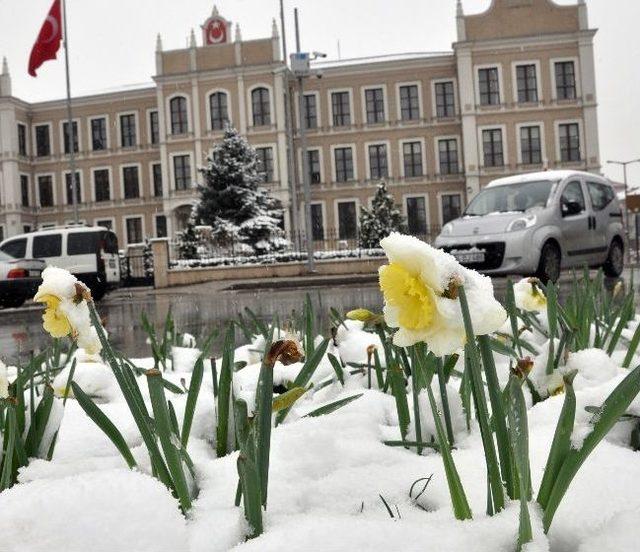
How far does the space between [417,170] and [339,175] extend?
4.34m

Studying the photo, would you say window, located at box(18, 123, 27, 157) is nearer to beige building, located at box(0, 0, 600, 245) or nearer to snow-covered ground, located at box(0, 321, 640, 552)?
beige building, located at box(0, 0, 600, 245)

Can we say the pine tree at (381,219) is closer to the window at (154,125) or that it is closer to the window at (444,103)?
the window at (444,103)

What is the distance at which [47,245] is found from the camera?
16641mm

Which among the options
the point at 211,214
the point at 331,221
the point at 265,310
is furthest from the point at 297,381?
the point at 331,221

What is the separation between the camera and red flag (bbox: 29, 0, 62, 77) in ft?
84.0

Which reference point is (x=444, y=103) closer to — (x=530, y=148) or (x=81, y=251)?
(x=530, y=148)

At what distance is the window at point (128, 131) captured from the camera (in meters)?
40.4

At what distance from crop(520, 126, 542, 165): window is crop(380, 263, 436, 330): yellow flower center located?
36.9m

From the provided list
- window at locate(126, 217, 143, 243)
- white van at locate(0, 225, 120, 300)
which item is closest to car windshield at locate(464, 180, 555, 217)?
white van at locate(0, 225, 120, 300)

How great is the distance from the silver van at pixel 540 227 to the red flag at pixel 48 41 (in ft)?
71.0

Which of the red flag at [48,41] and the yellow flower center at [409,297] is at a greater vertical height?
the red flag at [48,41]

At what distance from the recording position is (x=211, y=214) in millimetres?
29516

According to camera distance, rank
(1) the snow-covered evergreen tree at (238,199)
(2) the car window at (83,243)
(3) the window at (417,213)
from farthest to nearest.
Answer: (3) the window at (417,213)
(1) the snow-covered evergreen tree at (238,199)
(2) the car window at (83,243)

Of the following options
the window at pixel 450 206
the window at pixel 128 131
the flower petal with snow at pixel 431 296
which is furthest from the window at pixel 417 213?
the flower petal with snow at pixel 431 296
